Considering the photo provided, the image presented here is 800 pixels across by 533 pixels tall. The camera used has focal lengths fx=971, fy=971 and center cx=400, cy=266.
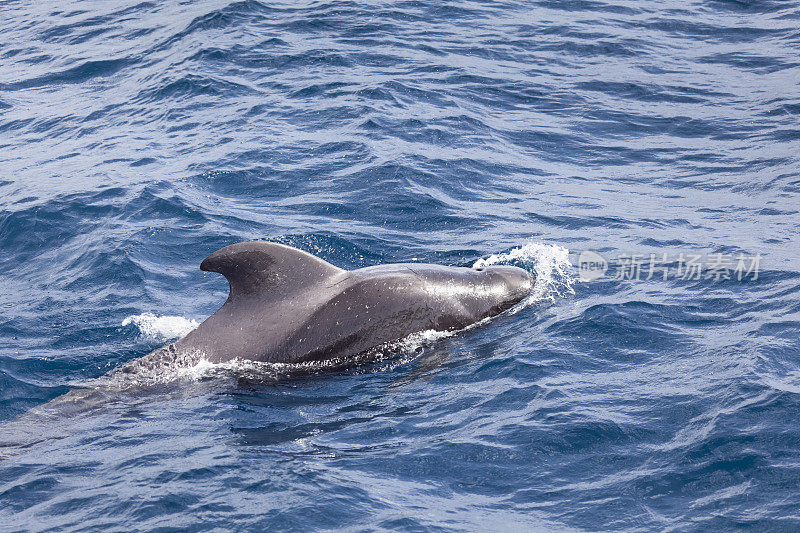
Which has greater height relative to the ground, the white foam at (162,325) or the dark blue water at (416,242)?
the dark blue water at (416,242)

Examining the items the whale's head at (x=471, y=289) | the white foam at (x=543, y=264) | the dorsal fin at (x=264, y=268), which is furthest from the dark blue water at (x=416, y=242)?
the dorsal fin at (x=264, y=268)

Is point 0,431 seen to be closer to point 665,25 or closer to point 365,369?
point 365,369

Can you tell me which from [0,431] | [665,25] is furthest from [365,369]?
[665,25]

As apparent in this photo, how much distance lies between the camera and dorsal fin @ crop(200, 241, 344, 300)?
10852 mm

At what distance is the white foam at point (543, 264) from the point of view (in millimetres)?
12789

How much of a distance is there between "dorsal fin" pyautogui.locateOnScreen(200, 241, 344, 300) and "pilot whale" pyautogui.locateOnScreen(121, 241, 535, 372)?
0.01 m

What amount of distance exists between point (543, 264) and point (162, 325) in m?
5.27

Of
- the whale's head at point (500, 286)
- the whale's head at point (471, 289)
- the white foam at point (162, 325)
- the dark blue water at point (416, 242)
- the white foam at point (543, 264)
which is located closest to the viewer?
the dark blue water at point (416, 242)

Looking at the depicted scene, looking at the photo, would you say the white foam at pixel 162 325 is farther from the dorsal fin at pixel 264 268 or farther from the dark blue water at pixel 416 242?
the dorsal fin at pixel 264 268

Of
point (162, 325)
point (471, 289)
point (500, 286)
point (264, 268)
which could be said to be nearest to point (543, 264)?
point (500, 286)

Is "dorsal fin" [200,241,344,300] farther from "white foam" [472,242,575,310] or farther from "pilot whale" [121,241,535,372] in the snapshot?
"white foam" [472,242,575,310]

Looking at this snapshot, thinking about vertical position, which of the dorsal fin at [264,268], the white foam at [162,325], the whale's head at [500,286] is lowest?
the white foam at [162,325]

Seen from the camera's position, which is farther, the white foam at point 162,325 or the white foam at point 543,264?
the white foam at point 543,264

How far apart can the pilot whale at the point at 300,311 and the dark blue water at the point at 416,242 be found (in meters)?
0.27
